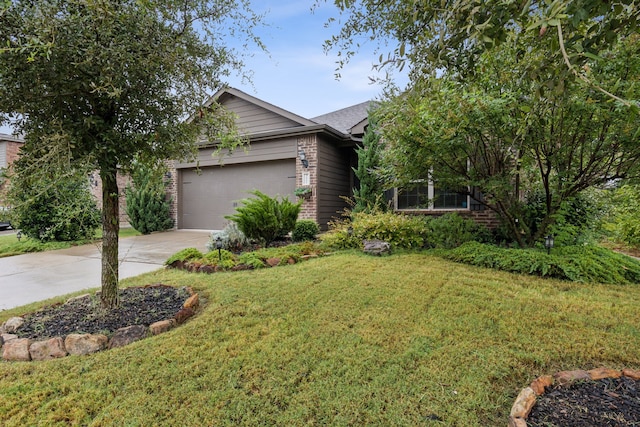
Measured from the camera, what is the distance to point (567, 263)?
13.9 feet

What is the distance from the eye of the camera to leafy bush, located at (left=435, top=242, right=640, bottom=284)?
4.05m

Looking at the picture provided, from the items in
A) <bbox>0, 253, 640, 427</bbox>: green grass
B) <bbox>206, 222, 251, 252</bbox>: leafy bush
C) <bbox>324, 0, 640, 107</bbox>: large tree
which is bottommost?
<bbox>0, 253, 640, 427</bbox>: green grass

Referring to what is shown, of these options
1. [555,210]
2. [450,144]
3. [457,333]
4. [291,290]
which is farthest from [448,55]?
[555,210]

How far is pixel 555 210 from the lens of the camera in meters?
5.06

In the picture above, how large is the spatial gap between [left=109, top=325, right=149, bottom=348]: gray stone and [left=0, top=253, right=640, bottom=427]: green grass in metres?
0.11

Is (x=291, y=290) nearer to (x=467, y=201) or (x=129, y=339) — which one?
(x=129, y=339)

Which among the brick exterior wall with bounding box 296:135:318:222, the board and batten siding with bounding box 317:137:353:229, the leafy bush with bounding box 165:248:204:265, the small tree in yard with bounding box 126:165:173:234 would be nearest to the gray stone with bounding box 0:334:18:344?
the leafy bush with bounding box 165:248:204:265

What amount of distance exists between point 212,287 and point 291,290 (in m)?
0.95

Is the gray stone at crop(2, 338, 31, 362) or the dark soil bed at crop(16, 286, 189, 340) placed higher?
the dark soil bed at crop(16, 286, 189, 340)

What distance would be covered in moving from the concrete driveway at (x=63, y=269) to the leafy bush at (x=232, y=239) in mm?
859

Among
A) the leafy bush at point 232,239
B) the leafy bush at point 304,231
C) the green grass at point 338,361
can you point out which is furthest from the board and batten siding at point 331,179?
the green grass at point 338,361

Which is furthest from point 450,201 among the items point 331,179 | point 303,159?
point 303,159

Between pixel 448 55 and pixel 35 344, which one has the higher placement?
pixel 448 55

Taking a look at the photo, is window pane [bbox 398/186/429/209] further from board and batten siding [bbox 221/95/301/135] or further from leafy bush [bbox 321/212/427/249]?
board and batten siding [bbox 221/95/301/135]
